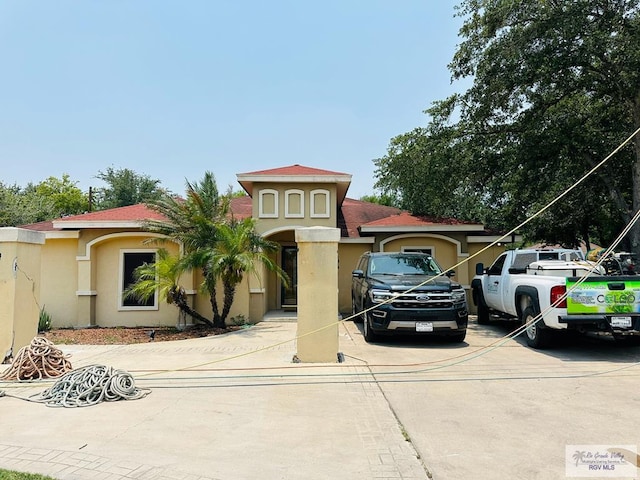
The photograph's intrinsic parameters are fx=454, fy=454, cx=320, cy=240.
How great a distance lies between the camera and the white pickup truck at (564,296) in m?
7.91

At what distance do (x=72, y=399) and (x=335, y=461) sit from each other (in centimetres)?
Result: 372

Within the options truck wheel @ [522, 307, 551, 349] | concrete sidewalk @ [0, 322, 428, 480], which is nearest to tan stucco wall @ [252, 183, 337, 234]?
truck wheel @ [522, 307, 551, 349]

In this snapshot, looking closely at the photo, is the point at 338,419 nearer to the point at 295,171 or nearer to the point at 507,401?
the point at 507,401

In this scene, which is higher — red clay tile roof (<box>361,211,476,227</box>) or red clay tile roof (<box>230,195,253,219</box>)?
red clay tile roof (<box>230,195,253,219</box>)

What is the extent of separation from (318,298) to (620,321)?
5286 millimetres

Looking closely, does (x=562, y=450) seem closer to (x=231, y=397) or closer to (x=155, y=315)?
(x=231, y=397)

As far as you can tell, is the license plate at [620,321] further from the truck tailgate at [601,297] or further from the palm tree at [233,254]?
the palm tree at [233,254]

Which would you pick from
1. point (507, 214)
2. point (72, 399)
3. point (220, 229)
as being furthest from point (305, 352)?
point (507, 214)

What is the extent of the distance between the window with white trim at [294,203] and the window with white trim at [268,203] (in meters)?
0.32

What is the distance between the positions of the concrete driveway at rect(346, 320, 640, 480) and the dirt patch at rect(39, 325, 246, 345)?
4.86m

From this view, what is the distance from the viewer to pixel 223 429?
15.6 ft

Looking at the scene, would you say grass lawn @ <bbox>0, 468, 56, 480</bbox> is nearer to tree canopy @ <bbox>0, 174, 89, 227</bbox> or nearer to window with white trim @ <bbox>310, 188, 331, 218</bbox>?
window with white trim @ <bbox>310, 188, 331, 218</bbox>

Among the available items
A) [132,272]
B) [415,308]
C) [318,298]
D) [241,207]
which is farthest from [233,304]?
[241,207]

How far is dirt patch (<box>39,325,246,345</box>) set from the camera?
11.1 metres
